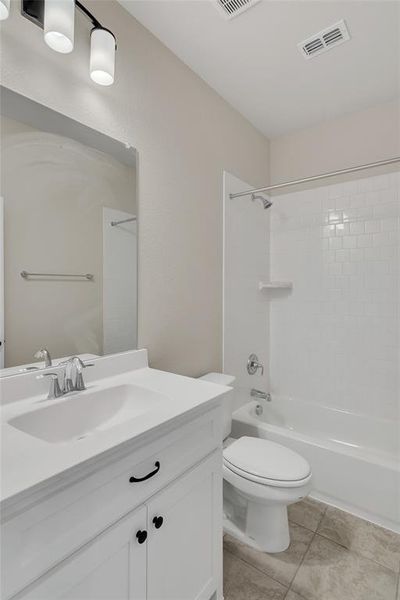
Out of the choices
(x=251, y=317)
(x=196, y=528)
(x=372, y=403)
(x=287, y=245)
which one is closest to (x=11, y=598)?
(x=196, y=528)

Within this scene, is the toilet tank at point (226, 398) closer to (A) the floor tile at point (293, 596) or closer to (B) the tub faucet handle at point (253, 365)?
(B) the tub faucet handle at point (253, 365)

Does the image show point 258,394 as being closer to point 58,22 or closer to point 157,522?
point 157,522

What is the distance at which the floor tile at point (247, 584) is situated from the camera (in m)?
1.28

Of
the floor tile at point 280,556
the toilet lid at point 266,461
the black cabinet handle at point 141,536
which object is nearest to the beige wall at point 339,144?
the toilet lid at point 266,461

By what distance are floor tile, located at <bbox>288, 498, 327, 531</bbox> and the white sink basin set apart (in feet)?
4.15

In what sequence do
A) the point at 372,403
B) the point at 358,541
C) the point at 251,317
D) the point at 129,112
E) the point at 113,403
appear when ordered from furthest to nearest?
the point at 251,317, the point at 372,403, the point at 358,541, the point at 129,112, the point at 113,403

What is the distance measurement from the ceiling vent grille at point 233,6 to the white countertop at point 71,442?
167 centimetres

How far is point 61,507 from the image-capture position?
643mm

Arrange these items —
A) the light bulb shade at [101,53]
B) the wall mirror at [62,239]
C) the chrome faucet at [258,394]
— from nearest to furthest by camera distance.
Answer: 1. the wall mirror at [62,239]
2. the light bulb shade at [101,53]
3. the chrome faucet at [258,394]

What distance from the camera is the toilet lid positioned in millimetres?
1404

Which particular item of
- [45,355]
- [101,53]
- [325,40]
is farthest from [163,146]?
[45,355]

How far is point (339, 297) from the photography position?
2.35 m

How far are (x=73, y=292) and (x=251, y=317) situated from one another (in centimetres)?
150

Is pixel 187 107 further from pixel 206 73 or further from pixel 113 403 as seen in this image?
pixel 113 403
